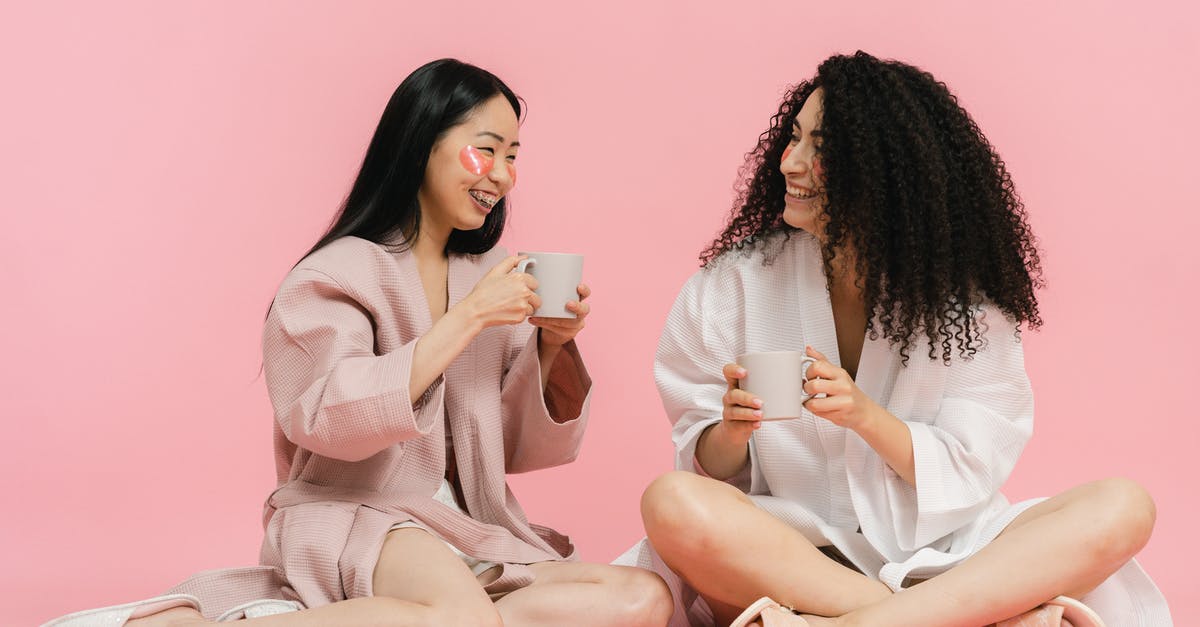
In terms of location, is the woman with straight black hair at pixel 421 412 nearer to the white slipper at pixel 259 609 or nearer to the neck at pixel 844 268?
the white slipper at pixel 259 609

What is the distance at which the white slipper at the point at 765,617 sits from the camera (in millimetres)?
2225

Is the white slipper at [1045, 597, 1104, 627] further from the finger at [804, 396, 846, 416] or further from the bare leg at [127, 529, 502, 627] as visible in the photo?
the bare leg at [127, 529, 502, 627]

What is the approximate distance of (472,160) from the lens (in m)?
2.56

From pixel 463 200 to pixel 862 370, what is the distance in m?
0.81

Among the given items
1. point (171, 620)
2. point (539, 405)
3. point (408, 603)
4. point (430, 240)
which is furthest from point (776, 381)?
point (171, 620)

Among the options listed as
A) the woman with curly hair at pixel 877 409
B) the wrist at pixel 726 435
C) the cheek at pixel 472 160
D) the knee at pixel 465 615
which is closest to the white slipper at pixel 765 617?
the woman with curly hair at pixel 877 409

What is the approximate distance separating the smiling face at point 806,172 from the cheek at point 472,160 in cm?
56

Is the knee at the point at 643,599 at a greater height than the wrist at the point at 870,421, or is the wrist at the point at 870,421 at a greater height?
the wrist at the point at 870,421

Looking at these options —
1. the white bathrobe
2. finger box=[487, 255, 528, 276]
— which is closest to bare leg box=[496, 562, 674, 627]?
the white bathrobe

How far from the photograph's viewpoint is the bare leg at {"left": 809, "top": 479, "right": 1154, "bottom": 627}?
2.25 m

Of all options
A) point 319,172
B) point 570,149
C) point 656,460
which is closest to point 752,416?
point 656,460

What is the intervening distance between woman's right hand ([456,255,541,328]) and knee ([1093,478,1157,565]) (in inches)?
40.4

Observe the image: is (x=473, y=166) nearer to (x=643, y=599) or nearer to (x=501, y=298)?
(x=501, y=298)

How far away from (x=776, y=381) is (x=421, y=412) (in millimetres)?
638
